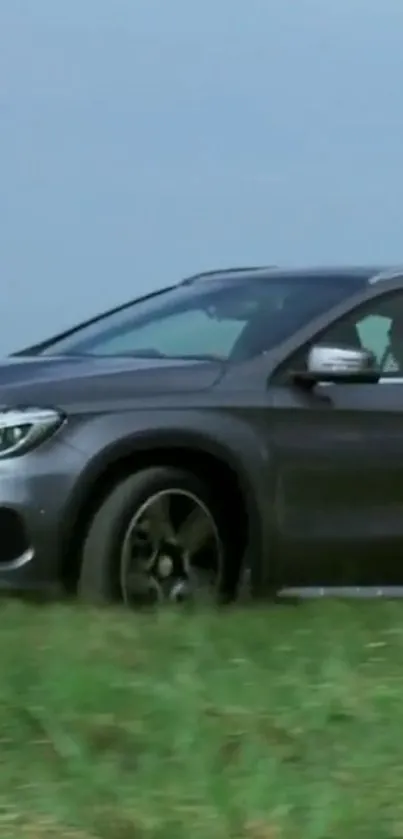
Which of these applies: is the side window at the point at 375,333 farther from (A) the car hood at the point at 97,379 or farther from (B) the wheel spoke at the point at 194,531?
(B) the wheel spoke at the point at 194,531

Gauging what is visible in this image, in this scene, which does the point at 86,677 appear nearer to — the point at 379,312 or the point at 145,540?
the point at 145,540

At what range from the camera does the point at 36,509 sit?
7.89 m

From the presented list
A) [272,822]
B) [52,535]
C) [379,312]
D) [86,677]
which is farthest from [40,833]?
[379,312]

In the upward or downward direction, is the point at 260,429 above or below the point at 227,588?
above

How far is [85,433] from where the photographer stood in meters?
8.01

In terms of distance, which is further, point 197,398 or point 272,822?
point 197,398

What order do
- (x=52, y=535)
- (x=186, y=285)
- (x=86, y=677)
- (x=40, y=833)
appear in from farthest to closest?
(x=186, y=285), (x=52, y=535), (x=86, y=677), (x=40, y=833)

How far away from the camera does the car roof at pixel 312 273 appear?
29.9ft

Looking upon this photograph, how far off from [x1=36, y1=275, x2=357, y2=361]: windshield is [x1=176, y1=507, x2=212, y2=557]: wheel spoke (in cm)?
77

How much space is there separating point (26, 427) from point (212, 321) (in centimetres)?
142

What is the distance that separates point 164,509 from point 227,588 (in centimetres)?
48

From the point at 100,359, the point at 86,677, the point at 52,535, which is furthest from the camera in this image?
the point at 100,359

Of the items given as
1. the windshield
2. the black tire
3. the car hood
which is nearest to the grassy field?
the black tire

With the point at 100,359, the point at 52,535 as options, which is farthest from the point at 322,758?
the point at 100,359
